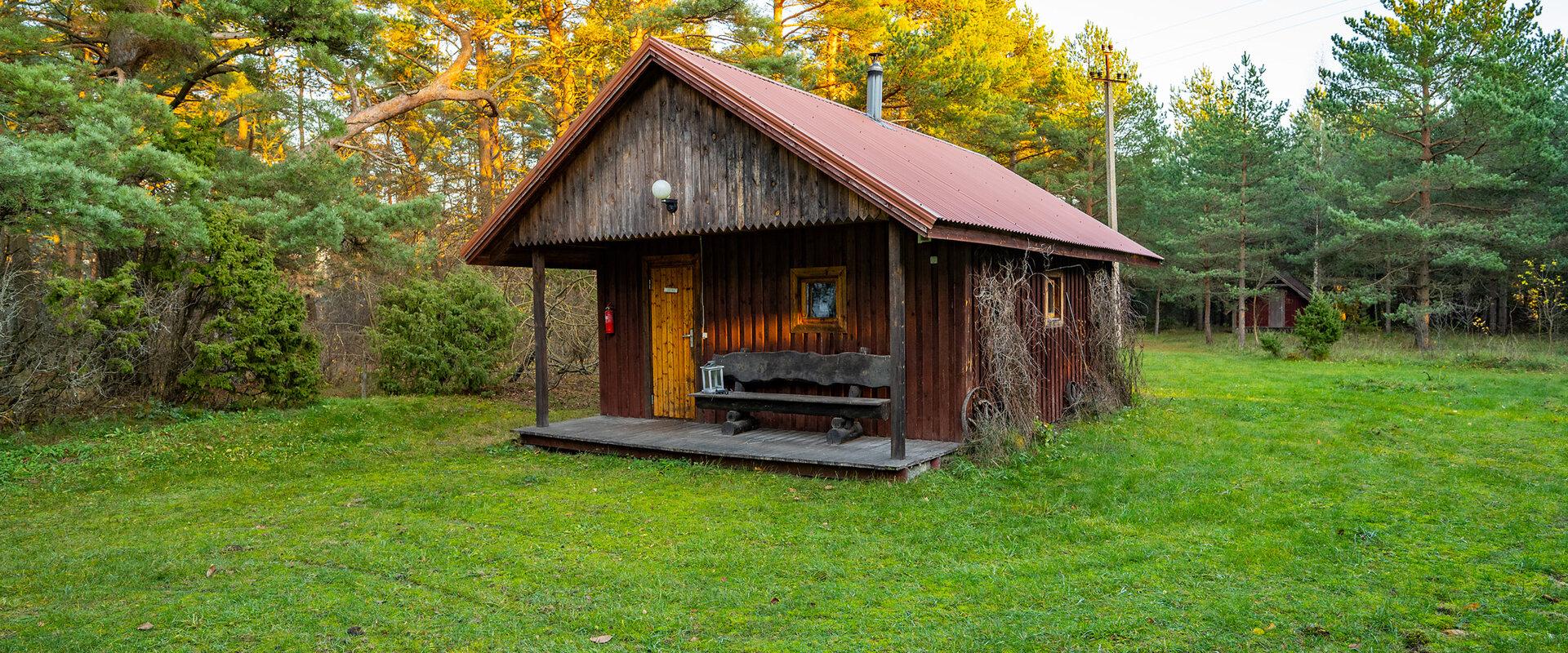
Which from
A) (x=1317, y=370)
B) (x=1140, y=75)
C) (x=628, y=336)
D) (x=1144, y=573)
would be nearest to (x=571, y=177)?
(x=628, y=336)

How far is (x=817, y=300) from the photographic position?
955 centimetres

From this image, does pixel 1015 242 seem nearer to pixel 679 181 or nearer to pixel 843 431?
pixel 843 431

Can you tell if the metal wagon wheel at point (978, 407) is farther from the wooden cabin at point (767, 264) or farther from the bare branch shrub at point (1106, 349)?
the bare branch shrub at point (1106, 349)

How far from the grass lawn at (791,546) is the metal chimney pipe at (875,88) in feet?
17.2

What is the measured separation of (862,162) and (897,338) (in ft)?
5.30

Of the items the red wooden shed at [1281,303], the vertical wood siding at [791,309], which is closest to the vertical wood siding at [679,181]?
the vertical wood siding at [791,309]

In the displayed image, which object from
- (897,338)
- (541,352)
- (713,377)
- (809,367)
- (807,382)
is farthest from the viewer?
(541,352)

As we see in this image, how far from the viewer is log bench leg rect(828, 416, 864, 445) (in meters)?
8.68

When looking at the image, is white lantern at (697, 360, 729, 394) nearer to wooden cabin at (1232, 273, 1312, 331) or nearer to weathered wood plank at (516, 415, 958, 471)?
weathered wood plank at (516, 415, 958, 471)

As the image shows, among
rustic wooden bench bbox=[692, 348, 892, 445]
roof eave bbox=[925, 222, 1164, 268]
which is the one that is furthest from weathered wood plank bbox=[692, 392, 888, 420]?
roof eave bbox=[925, 222, 1164, 268]

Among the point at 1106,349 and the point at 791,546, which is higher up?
the point at 1106,349

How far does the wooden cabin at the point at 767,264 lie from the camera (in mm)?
7895

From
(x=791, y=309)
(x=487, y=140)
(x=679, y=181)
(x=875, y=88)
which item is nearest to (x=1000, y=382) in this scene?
(x=791, y=309)

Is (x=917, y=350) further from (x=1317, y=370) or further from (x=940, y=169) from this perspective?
(x=1317, y=370)
